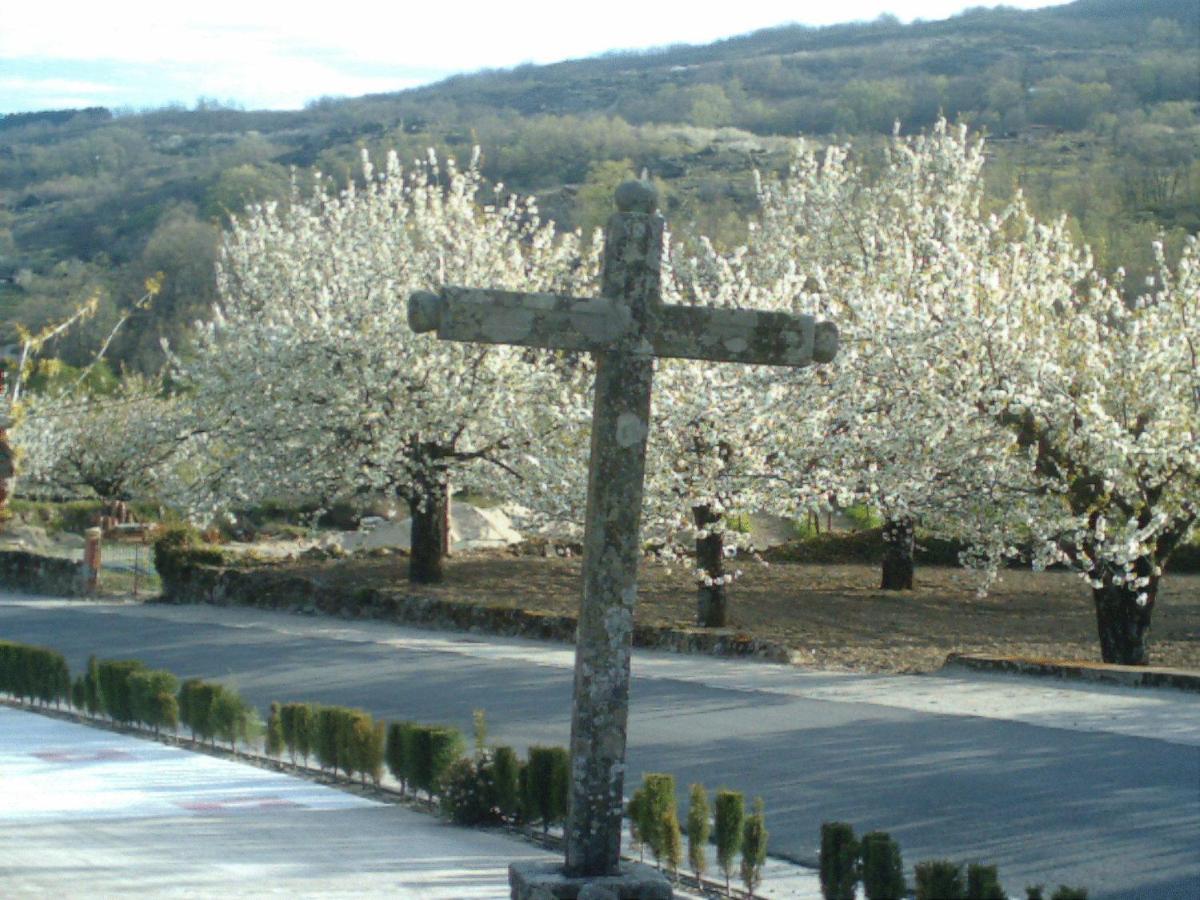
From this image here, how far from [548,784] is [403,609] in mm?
13103

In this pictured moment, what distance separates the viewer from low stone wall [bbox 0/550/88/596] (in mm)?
29156

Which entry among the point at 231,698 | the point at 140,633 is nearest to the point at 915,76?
the point at 140,633

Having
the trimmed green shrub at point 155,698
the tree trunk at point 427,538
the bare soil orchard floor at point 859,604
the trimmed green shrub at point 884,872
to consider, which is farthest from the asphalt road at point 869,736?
the tree trunk at point 427,538

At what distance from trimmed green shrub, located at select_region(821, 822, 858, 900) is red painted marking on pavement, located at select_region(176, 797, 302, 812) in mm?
4090

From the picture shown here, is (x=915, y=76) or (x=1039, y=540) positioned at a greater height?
(x=915, y=76)

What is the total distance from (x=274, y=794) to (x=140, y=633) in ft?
40.6

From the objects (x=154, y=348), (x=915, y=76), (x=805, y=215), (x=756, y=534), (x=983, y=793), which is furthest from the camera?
(x=915, y=76)

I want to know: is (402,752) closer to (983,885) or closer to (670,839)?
(670,839)

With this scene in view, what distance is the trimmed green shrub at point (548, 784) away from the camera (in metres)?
8.77

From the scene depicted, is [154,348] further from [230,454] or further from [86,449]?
[230,454]

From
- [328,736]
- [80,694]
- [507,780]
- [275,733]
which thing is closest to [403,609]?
[80,694]

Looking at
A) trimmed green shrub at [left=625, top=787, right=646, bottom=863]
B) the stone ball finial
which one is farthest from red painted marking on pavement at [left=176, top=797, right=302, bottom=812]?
the stone ball finial

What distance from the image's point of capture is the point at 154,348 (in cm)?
6825

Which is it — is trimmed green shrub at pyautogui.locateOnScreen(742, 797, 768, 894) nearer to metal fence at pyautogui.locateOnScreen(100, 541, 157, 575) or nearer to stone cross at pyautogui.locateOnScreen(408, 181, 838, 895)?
stone cross at pyautogui.locateOnScreen(408, 181, 838, 895)
